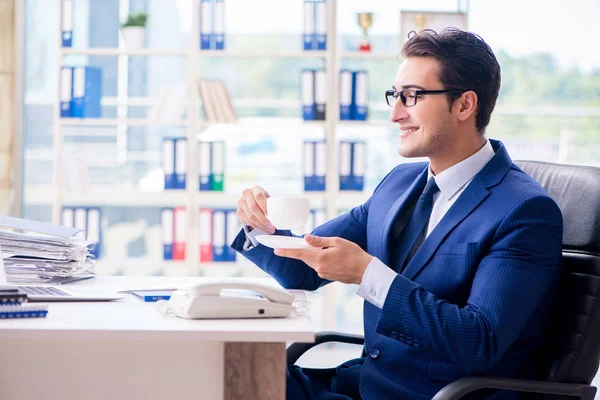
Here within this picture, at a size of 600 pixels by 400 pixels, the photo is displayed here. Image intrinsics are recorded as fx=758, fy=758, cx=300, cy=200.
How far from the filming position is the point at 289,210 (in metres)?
1.56

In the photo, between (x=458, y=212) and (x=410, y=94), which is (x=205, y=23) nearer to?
(x=410, y=94)

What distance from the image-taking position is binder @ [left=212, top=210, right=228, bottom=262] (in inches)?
168

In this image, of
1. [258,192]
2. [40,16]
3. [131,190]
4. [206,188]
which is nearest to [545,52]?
[206,188]

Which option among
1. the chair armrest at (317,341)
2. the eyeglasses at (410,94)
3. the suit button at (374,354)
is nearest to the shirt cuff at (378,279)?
the suit button at (374,354)

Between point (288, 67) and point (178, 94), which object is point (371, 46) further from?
point (178, 94)

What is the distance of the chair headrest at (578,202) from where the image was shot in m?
1.60

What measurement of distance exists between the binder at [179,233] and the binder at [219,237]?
0.57 feet

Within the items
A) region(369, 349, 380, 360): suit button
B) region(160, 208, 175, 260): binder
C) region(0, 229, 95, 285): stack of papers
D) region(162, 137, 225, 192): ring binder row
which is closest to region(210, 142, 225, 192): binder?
region(162, 137, 225, 192): ring binder row

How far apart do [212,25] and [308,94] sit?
663mm

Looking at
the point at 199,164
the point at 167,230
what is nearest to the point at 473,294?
the point at 199,164

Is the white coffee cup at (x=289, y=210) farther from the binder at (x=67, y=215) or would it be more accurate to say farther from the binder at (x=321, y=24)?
the binder at (x=67, y=215)

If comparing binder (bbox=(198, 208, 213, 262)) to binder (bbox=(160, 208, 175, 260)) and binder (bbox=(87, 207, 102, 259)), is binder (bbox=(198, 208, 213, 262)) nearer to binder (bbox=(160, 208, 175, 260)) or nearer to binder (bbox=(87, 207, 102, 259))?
binder (bbox=(160, 208, 175, 260))

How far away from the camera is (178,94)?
4320 mm

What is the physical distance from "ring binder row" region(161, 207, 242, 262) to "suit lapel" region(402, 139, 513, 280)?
2689mm
